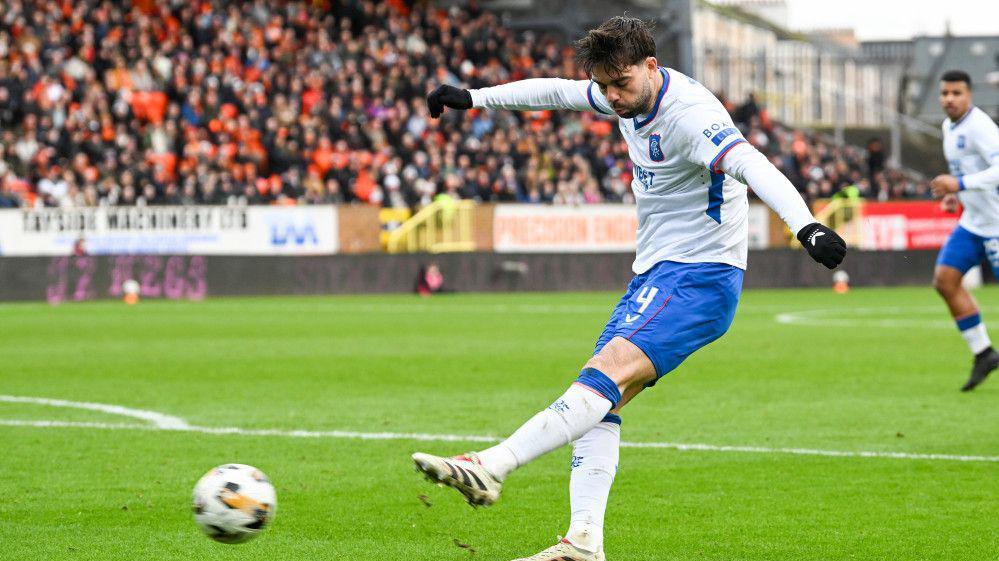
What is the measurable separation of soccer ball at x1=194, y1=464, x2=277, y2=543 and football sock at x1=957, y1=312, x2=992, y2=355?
7948 mm

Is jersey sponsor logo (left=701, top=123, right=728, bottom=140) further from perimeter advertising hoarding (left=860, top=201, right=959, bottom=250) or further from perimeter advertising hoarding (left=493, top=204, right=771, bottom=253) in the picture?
perimeter advertising hoarding (left=860, top=201, right=959, bottom=250)

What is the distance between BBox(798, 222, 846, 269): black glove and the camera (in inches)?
192

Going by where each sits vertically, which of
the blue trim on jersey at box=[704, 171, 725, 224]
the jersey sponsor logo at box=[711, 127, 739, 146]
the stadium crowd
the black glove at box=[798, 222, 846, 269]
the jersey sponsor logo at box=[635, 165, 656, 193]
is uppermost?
the stadium crowd

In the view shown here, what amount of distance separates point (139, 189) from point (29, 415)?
62.6ft

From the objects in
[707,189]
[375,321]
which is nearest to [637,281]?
[707,189]

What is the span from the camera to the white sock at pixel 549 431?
5020 millimetres

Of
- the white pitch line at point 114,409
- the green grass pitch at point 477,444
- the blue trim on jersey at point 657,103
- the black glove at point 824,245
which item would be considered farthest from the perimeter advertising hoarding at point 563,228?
the black glove at point 824,245

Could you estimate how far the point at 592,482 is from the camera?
18.5 ft

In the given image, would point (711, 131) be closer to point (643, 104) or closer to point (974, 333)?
point (643, 104)

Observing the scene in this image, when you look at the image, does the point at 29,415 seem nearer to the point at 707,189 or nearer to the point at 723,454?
the point at 723,454

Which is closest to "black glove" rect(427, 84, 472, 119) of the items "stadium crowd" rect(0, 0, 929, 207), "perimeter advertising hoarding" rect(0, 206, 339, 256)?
"perimeter advertising hoarding" rect(0, 206, 339, 256)

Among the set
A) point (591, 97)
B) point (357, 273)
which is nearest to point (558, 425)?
point (591, 97)

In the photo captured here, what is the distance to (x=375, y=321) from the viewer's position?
2070 centimetres

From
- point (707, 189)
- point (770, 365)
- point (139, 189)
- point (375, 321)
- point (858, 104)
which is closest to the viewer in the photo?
point (707, 189)
